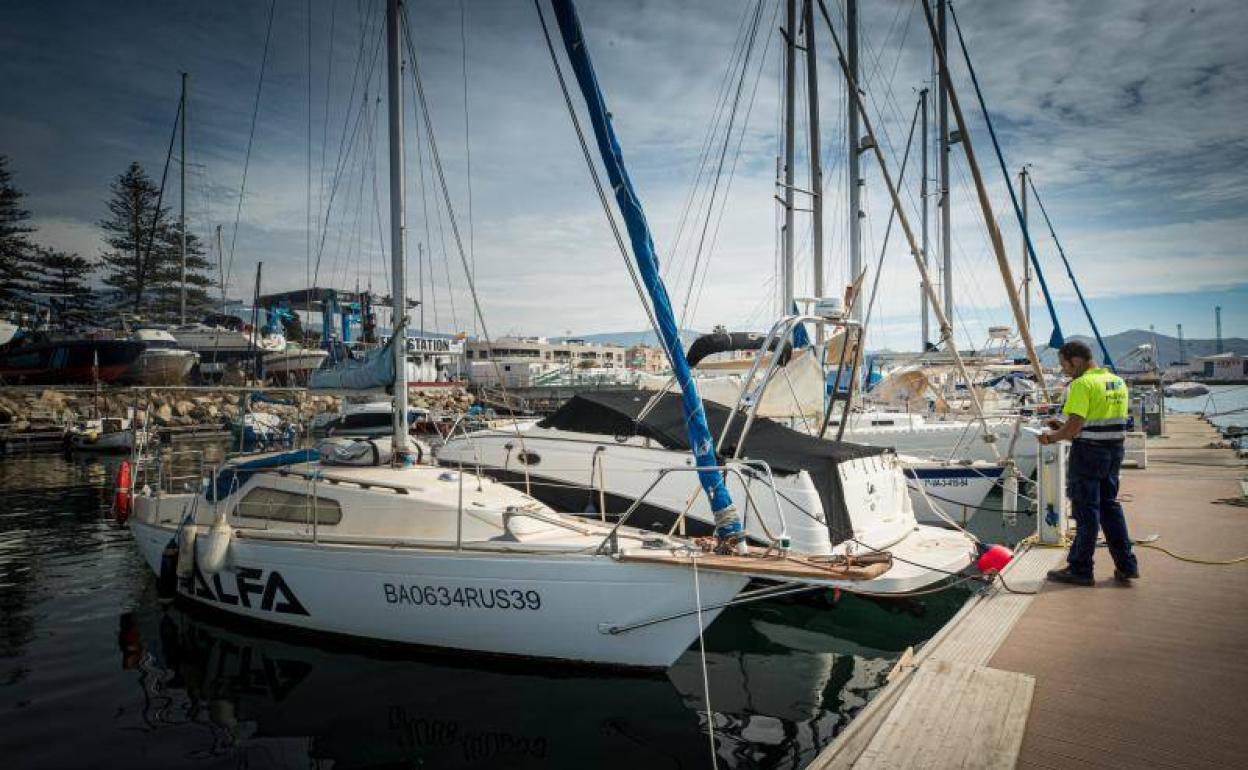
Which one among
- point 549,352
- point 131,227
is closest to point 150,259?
point 131,227

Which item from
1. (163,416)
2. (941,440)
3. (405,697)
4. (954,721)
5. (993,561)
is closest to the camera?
(954,721)

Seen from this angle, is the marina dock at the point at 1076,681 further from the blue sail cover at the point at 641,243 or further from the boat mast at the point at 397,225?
the boat mast at the point at 397,225

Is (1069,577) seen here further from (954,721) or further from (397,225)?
(397,225)

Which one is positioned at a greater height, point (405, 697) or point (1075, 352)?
point (1075, 352)

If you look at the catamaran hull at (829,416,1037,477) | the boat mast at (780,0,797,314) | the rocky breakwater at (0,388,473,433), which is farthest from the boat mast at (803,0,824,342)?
the rocky breakwater at (0,388,473,433)

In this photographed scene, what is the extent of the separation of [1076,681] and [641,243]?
163 inches

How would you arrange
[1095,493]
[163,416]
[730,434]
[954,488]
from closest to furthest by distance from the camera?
[1095,493] < [730,434] < [954,488] < [163,416]

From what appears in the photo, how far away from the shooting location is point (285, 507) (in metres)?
7.18

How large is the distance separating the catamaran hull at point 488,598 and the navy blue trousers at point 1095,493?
2946 millimetres

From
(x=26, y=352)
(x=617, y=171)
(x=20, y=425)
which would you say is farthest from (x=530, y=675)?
(x=26, y=352)

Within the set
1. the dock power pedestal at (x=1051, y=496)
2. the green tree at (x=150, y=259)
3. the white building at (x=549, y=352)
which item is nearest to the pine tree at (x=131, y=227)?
the green tree at (x=150, y=259)

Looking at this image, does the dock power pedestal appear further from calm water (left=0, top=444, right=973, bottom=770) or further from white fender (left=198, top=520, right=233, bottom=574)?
white fender (left=198, top=520, right=233, bottom=574)

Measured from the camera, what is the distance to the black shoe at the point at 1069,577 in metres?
5.55

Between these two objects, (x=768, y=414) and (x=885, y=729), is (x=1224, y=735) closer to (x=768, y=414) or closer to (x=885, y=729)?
(x=885, y=729)
